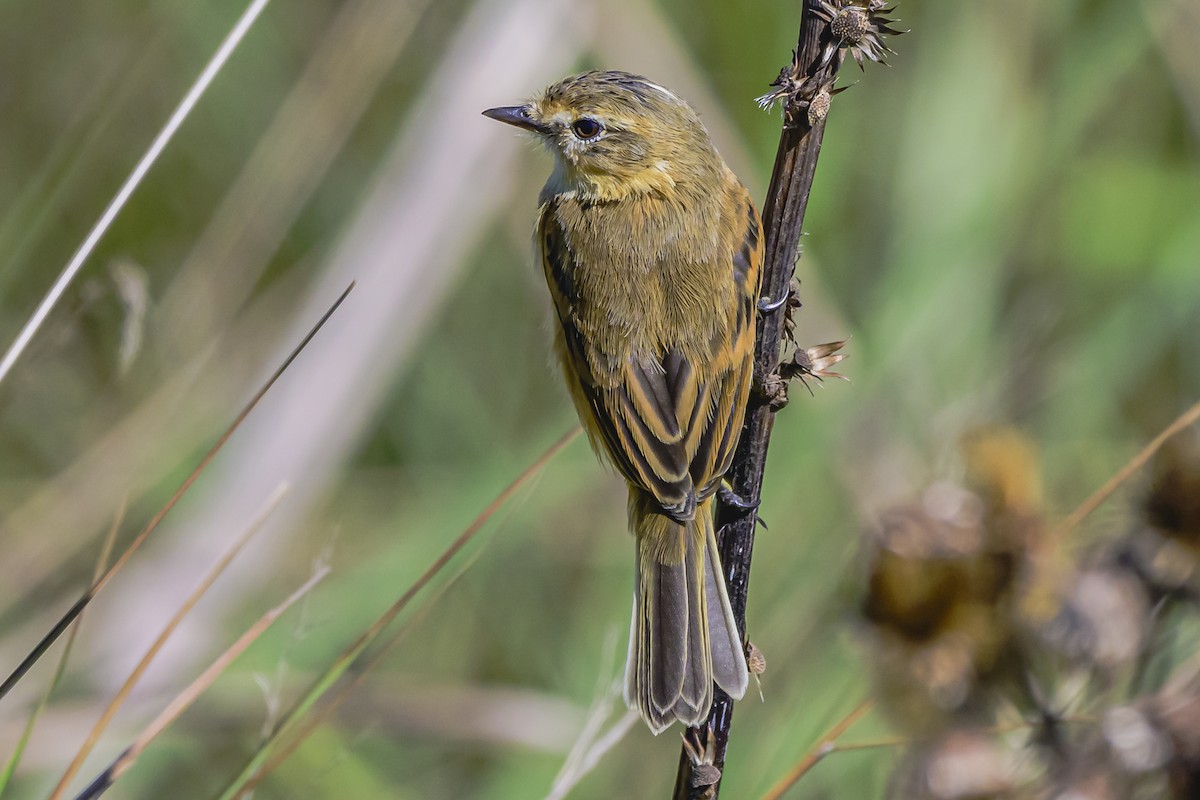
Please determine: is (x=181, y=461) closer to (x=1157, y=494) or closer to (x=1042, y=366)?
(x=1042, y=366)

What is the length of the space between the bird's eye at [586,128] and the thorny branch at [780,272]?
140 cm

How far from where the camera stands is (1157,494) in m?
1.64

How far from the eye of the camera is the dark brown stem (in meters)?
2.05

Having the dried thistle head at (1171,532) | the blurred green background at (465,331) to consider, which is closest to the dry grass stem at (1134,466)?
the dried thistle head at (1171,532)

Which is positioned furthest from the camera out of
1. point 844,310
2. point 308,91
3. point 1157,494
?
point 844,310

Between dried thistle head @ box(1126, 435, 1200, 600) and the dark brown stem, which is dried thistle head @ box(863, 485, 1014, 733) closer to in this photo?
dried thistle head @ box(1126, 435, 1200, 600)

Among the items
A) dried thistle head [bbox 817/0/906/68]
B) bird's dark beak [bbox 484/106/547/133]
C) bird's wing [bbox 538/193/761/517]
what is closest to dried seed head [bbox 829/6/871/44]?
dried thistle head [bbox 817/0/906/68]

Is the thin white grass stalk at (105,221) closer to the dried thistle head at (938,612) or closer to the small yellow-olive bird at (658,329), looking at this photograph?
the small yellow-olive bird at (658,329)

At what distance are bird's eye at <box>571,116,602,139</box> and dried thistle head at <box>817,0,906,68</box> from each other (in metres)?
1.62

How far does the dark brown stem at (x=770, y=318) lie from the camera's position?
2.05 metres

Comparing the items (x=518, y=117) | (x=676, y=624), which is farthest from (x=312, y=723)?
(x=518, y=117)

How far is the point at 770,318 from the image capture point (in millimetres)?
2268

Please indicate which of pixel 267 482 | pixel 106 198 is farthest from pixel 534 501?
pixel 106 198

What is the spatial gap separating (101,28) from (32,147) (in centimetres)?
54
